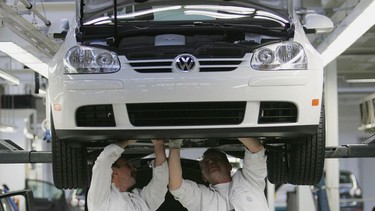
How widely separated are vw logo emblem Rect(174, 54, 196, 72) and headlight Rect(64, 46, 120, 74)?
31 centimetres

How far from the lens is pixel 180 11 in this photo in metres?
3.89

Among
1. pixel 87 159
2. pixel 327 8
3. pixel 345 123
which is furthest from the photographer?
pixel 345 123

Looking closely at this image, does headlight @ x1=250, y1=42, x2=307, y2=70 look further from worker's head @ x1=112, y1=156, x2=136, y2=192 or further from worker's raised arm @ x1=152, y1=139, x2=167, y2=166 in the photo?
worker's head @ x1=112, y1=156, x2=136, y2=192

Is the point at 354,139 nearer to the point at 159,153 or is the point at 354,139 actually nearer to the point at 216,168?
the point at 216,168

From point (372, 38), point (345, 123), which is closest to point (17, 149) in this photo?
point (372, 38)

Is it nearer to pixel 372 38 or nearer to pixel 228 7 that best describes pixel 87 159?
pixel 228 7

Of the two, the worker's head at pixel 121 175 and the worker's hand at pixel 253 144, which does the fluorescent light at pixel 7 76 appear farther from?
the worker's hand at pixel 253 144

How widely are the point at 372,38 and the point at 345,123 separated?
12039 millimetres

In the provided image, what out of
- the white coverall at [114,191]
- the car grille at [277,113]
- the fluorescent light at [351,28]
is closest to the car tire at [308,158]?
the car grille at [277,113]

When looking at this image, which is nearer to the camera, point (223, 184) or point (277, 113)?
point (277, 113)

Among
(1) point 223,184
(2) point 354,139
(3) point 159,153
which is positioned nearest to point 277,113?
(1) point 223,184

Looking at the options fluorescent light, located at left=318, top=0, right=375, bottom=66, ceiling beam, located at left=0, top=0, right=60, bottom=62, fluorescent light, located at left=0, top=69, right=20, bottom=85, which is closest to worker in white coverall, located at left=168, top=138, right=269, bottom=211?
fluorescent light, located at left=318, top=0, right=375, bottom=66

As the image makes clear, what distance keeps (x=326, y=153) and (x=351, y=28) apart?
2.01 meters

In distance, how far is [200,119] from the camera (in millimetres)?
3576
